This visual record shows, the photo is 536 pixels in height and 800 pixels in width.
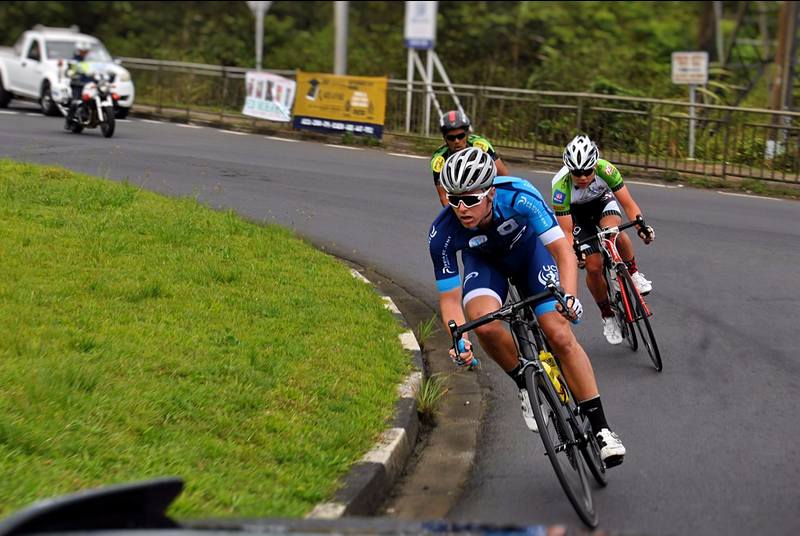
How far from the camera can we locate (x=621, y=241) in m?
10.1

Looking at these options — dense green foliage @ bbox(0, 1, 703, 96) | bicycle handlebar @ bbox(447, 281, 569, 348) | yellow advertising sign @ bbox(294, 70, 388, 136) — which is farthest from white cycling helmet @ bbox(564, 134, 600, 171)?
dense green foliage @ bbox(0, 1, 703, 96)

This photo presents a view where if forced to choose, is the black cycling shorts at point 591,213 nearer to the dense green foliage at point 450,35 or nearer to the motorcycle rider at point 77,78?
the motorcycle rider at point 77,78

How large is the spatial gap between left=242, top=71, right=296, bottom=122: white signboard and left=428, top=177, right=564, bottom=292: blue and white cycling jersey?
62.2ft

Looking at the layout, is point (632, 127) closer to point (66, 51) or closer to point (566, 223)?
point (566, 223)

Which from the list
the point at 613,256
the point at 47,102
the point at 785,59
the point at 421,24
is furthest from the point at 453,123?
the point at 47,102

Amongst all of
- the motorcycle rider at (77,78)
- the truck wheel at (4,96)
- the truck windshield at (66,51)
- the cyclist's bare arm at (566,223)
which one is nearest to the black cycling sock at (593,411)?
the cyclist's bare arm at (566,223)

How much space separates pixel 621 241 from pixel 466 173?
157 inches

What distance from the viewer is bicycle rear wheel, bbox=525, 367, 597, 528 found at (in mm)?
6117

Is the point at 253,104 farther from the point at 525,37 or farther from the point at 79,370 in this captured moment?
the point at 79,370

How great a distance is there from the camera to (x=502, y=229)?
688 centimetres

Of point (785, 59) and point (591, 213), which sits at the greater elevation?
point (785, 59)

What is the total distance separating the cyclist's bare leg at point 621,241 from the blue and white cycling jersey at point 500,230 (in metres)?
3.09

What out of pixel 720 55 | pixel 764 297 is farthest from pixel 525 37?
pixel 764 297

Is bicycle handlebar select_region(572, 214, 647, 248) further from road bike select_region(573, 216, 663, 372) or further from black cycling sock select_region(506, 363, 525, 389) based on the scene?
black cycling sock select_region(506, 363, 525, 389)
